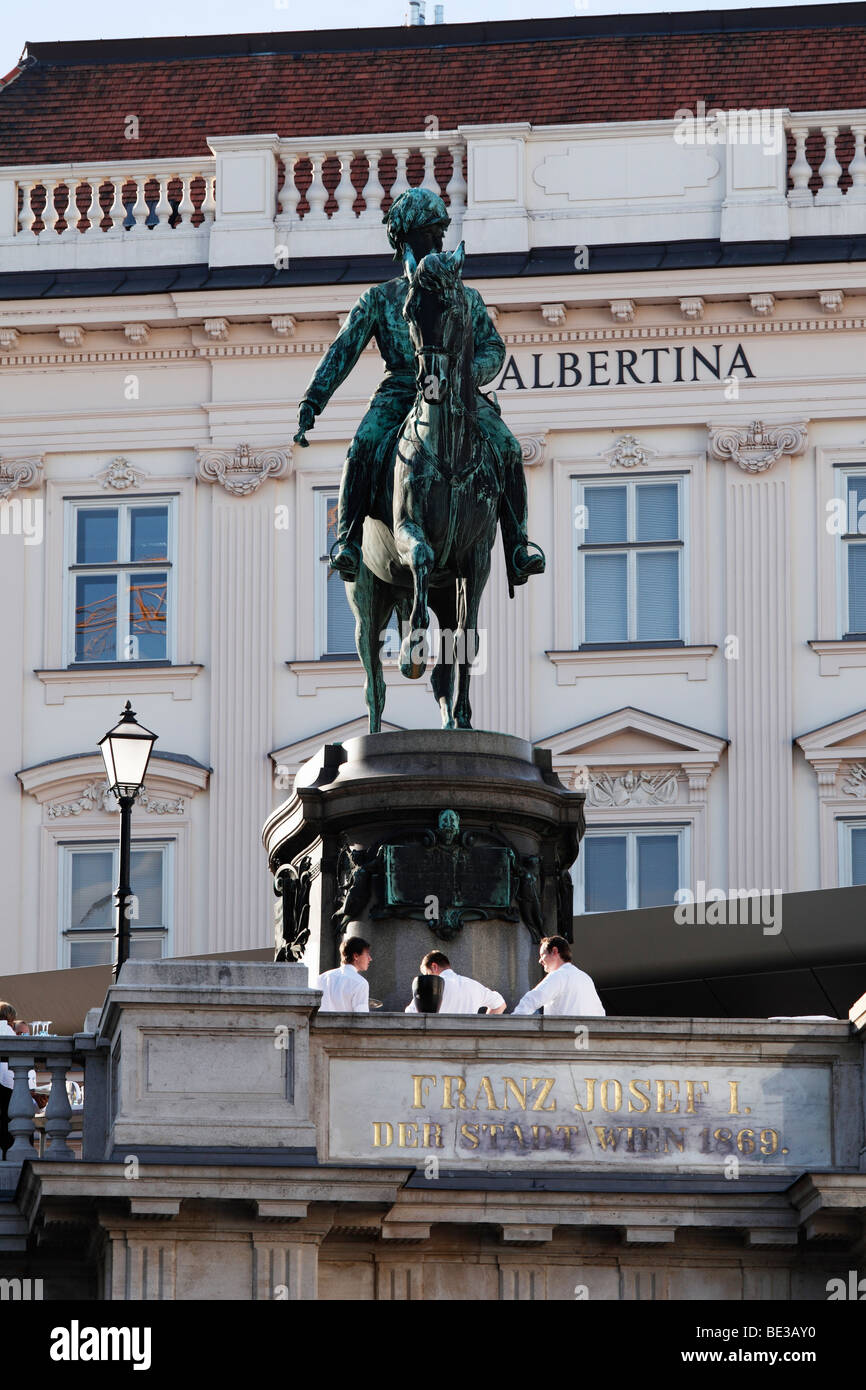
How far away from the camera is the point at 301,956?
16.5 metres

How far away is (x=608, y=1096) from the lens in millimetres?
14367

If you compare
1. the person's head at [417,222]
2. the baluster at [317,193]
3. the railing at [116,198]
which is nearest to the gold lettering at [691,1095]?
the person's head at [417,222]

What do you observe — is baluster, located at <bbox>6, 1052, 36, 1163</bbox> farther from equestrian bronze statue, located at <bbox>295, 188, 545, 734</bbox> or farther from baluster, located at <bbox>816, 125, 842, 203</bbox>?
baluster, located at <bbox>816, 125, 842, 203</bbox>

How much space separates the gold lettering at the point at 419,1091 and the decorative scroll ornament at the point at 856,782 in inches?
657

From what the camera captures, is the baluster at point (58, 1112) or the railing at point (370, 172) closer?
the baluster at point (58, 1112)

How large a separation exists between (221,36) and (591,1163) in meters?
23.3

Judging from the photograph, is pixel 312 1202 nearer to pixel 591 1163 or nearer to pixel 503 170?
pixel 591 1163

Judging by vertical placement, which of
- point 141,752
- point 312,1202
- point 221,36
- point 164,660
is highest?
point 221,36

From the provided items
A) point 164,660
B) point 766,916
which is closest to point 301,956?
point 766,916

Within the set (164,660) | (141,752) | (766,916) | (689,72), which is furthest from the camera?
(689,72)

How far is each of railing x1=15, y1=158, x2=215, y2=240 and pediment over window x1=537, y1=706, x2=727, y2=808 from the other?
630 cm

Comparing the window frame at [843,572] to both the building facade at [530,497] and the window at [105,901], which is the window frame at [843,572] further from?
the window at [105,901]

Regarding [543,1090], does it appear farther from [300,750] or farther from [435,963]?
[300,750]

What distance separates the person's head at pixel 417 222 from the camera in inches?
666
